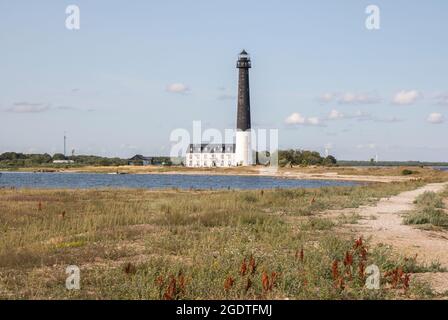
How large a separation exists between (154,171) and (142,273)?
381 feet

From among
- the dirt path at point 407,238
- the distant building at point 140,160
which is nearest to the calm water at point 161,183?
the dirt path at point 407,238

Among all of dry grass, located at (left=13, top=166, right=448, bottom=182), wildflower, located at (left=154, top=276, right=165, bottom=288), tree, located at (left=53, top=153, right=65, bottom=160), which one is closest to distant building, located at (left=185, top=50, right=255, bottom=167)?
dry grass, located at (left=13, top=166, right=448, bottom=182)

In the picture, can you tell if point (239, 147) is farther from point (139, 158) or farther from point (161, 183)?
point (139, 158)

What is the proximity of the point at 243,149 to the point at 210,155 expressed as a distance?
16.7m

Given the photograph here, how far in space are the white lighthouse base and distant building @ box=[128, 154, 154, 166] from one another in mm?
59120

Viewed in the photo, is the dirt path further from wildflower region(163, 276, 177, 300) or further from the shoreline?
the shoreline

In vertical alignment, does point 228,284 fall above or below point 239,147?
below

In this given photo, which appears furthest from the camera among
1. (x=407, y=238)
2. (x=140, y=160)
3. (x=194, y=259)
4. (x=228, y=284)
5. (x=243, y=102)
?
(x=140, y=160)

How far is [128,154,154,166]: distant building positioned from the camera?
16838cm

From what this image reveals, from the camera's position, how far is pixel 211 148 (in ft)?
416

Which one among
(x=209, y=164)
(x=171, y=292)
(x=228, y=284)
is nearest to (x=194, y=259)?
(x=228, y=284)

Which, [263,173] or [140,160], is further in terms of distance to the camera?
[140,160]
